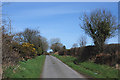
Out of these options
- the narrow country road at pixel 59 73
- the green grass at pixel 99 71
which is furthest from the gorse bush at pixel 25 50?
the green grass at pixel 99 71

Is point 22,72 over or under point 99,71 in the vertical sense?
over

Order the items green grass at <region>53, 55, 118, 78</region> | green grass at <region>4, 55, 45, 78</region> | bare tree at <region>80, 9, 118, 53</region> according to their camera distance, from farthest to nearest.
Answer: bare tree at <region>80, 9, 118, 53</region> < green grass at <region>53, 55, 118, 78</region> < green grass at <region>4, 55, 45, 78</region>

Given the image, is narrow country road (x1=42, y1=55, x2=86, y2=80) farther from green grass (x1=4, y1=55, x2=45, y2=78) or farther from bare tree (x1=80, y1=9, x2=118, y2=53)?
bare tree (x1=80, y1=9, x2=118, y2=53)

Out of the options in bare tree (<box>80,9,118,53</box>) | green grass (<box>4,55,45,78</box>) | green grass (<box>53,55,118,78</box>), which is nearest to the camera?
green grass (<box>4,55,45,78</box>)

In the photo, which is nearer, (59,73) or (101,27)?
(59,73)

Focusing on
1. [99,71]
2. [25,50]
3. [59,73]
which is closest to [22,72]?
[59,73]

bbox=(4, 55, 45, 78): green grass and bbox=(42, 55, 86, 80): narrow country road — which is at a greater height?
bbox=(4, 55, 45, 78): green grass

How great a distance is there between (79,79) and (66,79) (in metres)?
1.00

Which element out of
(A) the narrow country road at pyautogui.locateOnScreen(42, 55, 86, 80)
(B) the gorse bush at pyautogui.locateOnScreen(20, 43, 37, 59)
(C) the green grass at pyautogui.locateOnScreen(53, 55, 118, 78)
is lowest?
(A) the narrow country road at pyautogui.locateOnScreen(42, 55, 86, 80)

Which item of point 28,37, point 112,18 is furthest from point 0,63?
point 28,37

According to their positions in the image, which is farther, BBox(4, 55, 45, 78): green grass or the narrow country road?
the narrow country road

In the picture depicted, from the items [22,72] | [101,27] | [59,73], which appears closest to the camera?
[22,72]

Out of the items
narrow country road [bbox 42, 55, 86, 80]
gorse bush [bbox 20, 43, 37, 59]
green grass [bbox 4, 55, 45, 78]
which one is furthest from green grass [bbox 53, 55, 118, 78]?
gorse bush [bbox 20, 43, 37, 59]

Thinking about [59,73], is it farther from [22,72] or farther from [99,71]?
[99,71]
